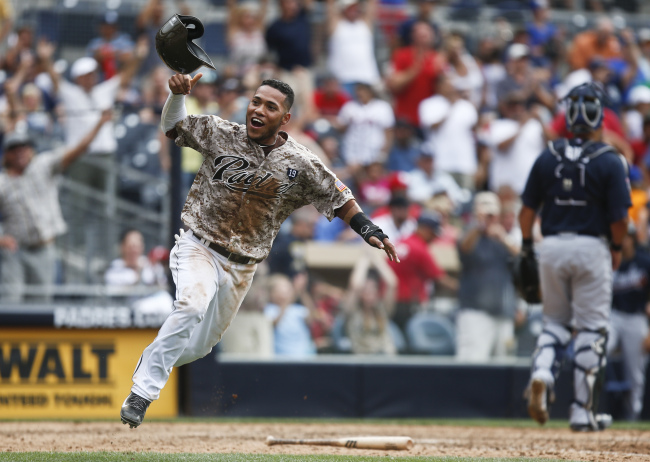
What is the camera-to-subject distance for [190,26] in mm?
6082

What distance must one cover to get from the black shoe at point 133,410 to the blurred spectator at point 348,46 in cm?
894

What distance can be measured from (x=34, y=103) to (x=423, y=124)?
5344mm

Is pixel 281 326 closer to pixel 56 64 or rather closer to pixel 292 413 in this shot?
pixel 292 413

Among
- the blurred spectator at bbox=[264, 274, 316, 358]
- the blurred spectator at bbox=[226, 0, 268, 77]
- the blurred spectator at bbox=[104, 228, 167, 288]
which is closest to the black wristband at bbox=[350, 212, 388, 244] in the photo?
the blurred spectator at bbox=[264, 274, 316, 358]

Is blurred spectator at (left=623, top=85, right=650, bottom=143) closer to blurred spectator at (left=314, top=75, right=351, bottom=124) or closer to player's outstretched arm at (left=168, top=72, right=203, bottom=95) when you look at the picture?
blurred spectator at (left=314, top=75, right=351, bottom=124)

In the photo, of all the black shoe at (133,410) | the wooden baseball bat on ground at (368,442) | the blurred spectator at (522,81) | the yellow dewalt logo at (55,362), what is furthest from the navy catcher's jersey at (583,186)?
the blurred spectator at (522,81)

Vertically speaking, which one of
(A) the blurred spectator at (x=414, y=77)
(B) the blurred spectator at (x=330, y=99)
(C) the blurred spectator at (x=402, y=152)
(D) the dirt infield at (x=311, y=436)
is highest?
(A) the blurred spectator at (x=414, y=77)

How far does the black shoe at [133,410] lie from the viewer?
5.38 m

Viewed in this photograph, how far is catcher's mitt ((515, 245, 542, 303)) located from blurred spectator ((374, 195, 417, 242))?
264 cm

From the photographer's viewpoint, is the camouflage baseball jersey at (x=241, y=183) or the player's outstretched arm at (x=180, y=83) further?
the camouflage baseball jersey at (x=241, y=183)

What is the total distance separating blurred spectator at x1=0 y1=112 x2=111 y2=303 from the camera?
9.38 meters

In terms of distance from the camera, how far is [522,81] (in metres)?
14.1

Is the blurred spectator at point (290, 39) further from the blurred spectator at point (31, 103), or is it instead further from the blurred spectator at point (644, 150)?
the blurred spectator at point (644, 150)

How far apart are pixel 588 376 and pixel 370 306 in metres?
3.08
